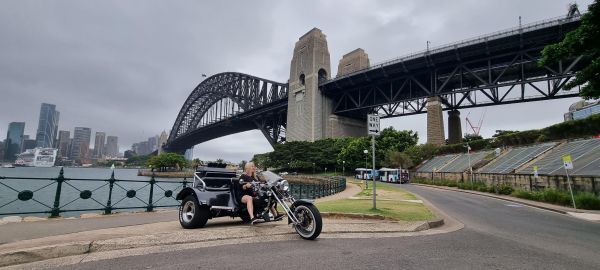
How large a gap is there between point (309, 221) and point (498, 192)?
2576 cm

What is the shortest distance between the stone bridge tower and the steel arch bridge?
1112 cm

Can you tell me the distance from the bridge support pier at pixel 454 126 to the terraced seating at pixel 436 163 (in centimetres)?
1070

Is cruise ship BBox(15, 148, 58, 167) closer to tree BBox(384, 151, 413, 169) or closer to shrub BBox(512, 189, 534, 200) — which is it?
tree BBox(384, 151, 413, 169)

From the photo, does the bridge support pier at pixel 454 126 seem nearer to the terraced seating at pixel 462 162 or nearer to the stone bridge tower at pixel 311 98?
the terraced seating at pixel 462 162

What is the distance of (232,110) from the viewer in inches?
4469

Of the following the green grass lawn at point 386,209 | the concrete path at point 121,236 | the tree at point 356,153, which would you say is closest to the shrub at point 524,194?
the green grass lawn at point 386,209

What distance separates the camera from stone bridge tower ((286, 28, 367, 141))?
239ft

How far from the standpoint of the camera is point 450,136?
197 ft

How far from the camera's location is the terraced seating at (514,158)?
94.3ft

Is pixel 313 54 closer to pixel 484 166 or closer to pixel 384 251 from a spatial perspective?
pixel 484 166

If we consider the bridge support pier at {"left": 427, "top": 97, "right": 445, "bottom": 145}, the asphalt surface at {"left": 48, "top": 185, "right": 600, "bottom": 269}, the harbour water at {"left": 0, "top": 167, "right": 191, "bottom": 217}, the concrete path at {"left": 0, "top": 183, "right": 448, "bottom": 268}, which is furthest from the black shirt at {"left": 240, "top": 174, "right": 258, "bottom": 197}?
the bridge support pier at {"left": 427, "top": 97, "right": 445, "bottom": 145}

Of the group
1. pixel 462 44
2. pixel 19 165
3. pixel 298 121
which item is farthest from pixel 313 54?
pixel 19 165

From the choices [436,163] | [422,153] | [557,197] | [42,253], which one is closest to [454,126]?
[422,153]

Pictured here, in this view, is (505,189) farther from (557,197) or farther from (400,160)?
(400,160)
